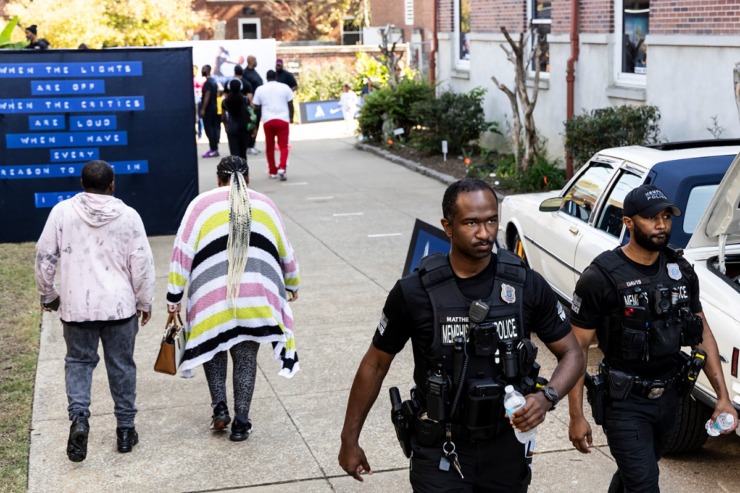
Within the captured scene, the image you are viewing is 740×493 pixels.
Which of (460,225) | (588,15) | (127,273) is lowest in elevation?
(127,273)

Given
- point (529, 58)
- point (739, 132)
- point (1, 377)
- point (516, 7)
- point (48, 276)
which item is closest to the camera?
point (48, 276)

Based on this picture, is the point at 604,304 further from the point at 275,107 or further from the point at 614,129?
the point at 275,107

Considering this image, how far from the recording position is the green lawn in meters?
6.06

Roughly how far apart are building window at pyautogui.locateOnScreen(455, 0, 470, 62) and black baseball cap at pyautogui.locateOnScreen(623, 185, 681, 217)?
17.7 meters

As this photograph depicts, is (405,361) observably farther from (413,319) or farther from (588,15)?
(588,15)

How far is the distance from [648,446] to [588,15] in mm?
11963

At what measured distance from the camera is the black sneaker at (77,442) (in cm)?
596

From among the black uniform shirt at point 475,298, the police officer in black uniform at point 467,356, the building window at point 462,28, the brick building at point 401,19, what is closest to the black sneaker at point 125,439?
the police officer in black uniform at point 467,356

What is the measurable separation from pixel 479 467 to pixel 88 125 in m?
9.57

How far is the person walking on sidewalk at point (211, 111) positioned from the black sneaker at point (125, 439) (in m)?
15.4

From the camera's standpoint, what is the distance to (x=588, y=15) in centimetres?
1550

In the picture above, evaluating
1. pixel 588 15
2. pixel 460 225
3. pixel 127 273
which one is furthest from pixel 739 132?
pixel 460 225

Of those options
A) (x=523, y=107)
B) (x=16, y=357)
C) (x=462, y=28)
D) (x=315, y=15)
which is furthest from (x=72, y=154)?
(x=315, y=15)

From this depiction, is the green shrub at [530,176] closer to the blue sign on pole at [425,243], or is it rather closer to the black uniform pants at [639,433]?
the blue sign on pole at [425,243]
